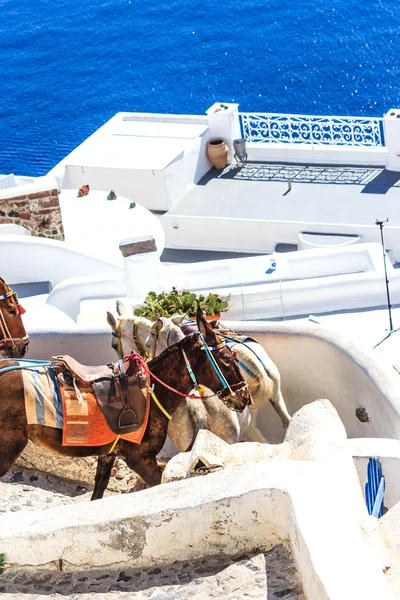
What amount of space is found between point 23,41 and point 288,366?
34.7m

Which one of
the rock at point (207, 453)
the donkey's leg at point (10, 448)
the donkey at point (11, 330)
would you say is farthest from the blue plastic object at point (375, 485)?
the donkey at point (11, 330)

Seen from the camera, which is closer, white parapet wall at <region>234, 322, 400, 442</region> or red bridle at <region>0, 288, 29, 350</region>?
white parapet wall at <region>234, 322, 400, 442</region>

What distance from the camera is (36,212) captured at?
14.6 m

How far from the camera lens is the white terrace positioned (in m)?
18.5

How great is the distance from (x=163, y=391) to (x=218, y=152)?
43.3 ft

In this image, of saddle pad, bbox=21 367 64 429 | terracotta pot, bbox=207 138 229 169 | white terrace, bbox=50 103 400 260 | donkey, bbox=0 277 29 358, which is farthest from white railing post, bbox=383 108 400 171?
saddle pad, bbox=21 367 64 429

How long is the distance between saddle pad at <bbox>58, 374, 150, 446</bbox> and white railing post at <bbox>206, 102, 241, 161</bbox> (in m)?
13.8

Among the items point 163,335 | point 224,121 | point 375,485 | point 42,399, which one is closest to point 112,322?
point 163,335

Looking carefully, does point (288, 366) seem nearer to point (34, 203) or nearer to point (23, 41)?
point (34, 203)

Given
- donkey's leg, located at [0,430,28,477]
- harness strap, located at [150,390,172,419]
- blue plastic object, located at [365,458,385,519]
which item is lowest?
blue plastic object, located at [365,458,385,519]

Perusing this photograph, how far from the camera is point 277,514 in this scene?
18.4 feet

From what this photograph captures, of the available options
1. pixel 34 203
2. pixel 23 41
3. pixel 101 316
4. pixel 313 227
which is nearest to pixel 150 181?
pixel 313 227

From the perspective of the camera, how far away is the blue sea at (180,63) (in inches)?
1268

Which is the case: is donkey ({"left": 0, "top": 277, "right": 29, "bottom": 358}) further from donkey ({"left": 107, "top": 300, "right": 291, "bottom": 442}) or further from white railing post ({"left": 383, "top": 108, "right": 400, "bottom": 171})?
white railing post ({"left": 383, "top": 108, "right": 400, "bottom": 171})
